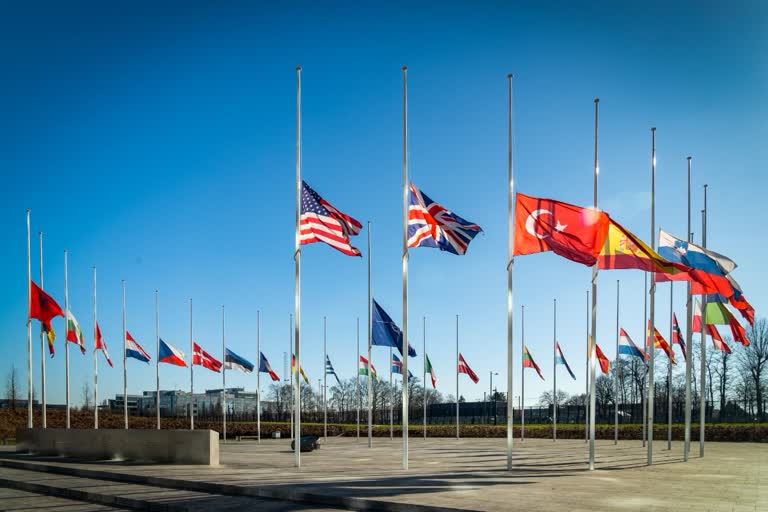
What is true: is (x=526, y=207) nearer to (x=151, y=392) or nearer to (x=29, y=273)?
(x=29, y=273)

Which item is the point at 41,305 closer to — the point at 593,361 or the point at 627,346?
the point at 593,361

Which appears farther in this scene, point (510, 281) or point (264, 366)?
point (264, 366)

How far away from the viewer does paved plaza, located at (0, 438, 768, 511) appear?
50.5 ft

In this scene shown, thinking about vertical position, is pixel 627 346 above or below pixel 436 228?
below

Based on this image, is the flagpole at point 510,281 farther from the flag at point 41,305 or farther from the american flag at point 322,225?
the flag at point 41,305

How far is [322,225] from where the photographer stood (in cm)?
2478

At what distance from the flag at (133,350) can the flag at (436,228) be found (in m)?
27.7

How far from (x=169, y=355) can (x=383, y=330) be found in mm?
16642

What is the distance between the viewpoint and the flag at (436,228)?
78.9 ft

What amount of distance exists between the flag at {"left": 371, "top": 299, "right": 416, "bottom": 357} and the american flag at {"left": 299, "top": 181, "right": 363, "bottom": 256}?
1389 centimetres

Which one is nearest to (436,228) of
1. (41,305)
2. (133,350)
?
(41,305)

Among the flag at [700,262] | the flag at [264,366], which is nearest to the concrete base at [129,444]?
the flag at [700,262]

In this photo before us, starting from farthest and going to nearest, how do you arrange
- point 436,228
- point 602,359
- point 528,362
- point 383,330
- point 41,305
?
point 528,362, point 602,359, point 383,330, point 41,305, point 436,228

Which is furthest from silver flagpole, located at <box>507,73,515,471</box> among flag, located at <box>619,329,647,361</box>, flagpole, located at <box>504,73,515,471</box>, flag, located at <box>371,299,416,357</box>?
flag, located at <box>619,329,647,361</box>
